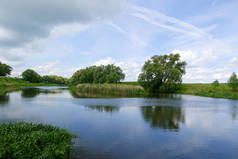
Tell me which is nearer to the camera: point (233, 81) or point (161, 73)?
point (233, 81)

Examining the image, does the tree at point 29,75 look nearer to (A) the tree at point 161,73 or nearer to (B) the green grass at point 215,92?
(A) the tree at point 161,73

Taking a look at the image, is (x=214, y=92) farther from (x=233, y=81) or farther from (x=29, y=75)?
(x=29, y=75)

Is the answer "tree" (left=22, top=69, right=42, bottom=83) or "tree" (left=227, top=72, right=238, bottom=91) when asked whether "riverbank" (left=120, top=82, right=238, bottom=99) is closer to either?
"tree" (left=227, top=72, right=238, bottom=91)

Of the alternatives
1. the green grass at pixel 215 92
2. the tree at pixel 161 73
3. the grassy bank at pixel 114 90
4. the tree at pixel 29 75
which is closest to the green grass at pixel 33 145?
the grassy bank at pixel 114 90

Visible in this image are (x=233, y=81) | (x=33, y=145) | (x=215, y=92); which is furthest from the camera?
(x=233, y=81)

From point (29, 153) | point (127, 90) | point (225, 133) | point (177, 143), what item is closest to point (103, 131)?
point (177, 143)

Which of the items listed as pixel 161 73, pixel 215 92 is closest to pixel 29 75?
pixel 161 73

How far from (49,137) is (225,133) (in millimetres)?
12533

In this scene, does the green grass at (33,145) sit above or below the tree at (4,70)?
below

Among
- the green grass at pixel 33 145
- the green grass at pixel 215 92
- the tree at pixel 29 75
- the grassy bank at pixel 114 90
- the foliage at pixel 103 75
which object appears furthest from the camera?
the tree at pixel 29 75

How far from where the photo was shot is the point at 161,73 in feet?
187

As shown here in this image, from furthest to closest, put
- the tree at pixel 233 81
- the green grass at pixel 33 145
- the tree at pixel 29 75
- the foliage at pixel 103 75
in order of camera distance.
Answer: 1. the tree at pixel 29 75
2. the foliage at pixel 103 75
3. the tree at pixel 233 81
4. the green grass at pixel 33 145

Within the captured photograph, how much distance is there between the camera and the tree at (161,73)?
181ft

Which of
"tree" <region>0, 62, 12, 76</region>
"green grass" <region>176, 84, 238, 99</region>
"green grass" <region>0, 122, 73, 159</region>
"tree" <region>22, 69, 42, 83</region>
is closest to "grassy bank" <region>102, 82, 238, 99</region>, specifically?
"green grass" <region>176, 84, 238, 99</region>
